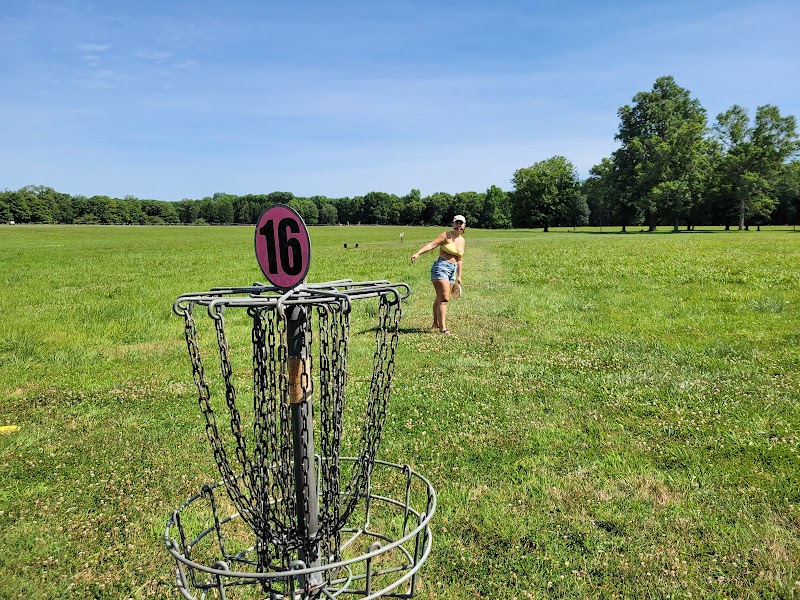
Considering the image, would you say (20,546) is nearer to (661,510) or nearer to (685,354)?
(661,510)

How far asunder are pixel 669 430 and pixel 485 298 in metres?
10.8

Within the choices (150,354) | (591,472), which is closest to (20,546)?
(591,472)

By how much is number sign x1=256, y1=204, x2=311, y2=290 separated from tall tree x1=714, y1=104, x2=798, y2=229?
280ft

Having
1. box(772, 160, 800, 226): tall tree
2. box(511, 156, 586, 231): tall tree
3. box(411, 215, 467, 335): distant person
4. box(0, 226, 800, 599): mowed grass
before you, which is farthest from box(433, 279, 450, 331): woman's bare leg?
box(772, 160, 800, 226): tall tree

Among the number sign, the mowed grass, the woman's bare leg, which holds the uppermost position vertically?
the number sign

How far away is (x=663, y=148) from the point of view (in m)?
72.6

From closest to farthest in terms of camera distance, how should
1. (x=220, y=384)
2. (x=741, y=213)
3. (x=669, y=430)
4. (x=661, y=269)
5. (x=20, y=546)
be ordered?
1. (x=20, y=546)
2. (x=669, y=430)
3. (x=220, y=384)
4. (x=661, y=269)
5. (x=741, y=213)

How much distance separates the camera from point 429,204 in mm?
160625

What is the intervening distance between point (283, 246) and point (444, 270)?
28.7 feet

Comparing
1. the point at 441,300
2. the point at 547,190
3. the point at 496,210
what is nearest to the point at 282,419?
the point at 441,300

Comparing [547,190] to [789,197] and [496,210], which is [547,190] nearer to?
[496,210]

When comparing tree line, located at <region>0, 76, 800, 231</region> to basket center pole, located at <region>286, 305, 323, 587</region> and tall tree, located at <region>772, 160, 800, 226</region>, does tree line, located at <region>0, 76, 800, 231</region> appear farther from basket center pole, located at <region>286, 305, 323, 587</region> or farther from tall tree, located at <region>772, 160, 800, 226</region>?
basket center pole, located at <region>286, 305, 323, 587</region>

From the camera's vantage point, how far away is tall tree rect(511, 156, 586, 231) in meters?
→ 97.4

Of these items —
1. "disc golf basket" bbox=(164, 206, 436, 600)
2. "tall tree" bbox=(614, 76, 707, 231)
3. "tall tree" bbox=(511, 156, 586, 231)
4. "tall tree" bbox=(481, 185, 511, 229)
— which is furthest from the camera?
"tall tree" bbox=(481, 185, 511, 229)
